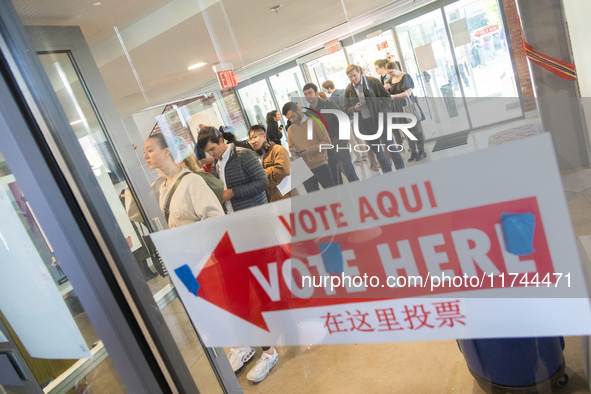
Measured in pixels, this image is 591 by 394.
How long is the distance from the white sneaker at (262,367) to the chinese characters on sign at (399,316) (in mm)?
270

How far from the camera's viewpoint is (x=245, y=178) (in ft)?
3.51

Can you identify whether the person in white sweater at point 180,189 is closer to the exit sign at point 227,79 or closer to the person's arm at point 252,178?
the person's arm at point 252,178

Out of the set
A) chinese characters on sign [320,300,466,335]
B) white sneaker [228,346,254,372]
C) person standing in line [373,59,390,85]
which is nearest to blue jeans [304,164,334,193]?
person standing in line [373,59,390,85]

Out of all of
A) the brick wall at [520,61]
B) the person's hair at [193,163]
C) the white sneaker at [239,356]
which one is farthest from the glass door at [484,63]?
the white sneaker at [239,356]

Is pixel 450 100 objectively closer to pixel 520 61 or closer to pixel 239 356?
pixel 520 61

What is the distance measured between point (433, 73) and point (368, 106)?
0.14 m

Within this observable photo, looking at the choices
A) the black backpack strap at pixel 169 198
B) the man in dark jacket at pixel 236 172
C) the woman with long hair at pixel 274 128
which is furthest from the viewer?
the black backpack strap at pixel 169 198

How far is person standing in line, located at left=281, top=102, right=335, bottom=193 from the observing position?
2.88 ft

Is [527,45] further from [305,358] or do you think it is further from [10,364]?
[10,364]

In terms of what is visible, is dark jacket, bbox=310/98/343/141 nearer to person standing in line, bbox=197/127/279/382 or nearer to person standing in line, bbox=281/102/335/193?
person standing in line, bbox=281/102/335/193

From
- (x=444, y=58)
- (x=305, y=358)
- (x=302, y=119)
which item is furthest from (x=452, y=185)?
(x=305, y=358)

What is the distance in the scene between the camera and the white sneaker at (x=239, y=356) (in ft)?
4.09

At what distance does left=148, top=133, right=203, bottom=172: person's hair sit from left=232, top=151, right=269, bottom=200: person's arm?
0.43 ft

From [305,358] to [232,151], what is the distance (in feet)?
2.21
